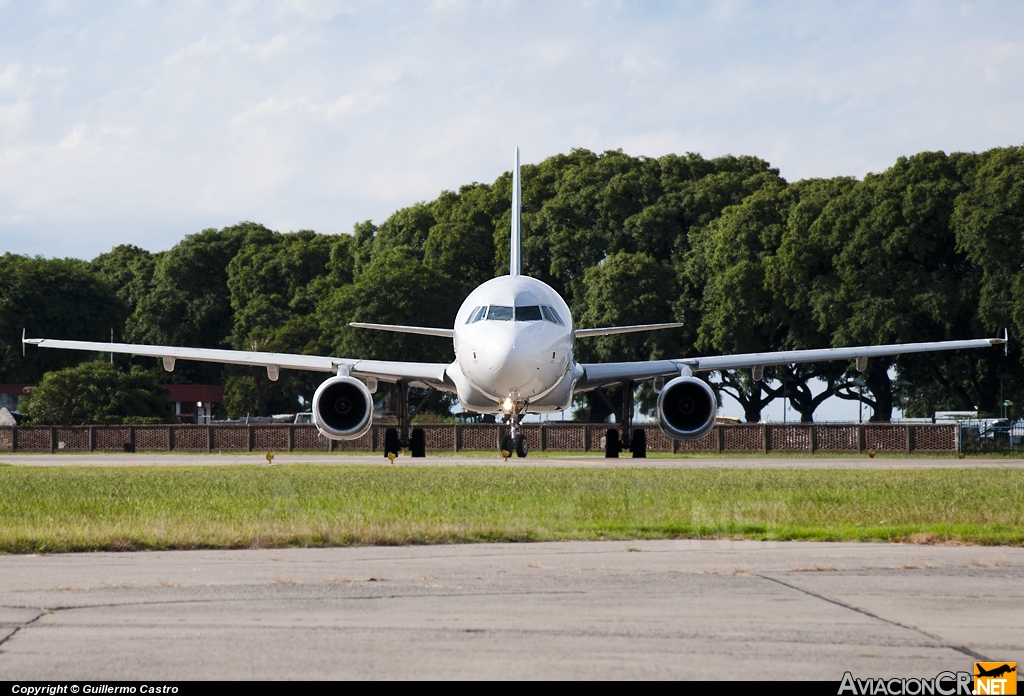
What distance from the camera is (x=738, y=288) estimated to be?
190ft

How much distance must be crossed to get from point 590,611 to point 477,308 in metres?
20.8

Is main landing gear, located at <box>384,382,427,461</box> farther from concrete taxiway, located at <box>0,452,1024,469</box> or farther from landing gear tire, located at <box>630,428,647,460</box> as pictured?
landing gear tire, located at <box>630,428,647,460</box>

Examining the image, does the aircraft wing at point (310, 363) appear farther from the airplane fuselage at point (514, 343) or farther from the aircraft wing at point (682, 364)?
the aircraft wing at point (682, 364)

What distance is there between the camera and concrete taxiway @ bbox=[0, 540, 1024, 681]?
5.34 m

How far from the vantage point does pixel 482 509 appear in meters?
13.6

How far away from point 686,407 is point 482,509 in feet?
54.6

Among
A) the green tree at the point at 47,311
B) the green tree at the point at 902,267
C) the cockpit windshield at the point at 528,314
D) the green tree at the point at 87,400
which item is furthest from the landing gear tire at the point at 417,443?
the green tree at the point at 47,311

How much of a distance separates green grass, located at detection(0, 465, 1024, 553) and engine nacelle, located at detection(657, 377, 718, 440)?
26.5ft

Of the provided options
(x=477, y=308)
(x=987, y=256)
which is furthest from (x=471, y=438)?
(x=987, y=256)

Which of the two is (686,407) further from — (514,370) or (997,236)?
(997,236)

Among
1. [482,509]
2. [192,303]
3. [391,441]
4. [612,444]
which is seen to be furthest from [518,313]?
[192,303]

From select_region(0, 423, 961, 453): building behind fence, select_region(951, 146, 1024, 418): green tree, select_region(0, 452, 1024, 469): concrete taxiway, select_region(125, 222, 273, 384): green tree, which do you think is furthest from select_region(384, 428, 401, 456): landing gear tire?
select_region(125, 222, 273, 384): green tree

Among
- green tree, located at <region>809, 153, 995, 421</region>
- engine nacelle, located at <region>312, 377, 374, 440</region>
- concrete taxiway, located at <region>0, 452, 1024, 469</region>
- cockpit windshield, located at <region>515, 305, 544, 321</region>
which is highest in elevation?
green tree, located at <region>809, 153, 995, 421</region>

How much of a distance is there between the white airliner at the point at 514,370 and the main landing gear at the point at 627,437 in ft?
0.13
